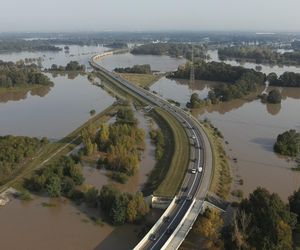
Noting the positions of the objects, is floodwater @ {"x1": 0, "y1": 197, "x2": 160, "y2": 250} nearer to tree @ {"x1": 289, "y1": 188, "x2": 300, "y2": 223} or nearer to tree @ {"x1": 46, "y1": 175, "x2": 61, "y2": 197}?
tree @ {"x1": 46, "y1": 175, "x2": 61, "y2": 197}

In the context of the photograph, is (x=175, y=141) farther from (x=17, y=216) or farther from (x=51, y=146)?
(x=17, y=216)

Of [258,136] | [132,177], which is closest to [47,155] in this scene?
[132,177]

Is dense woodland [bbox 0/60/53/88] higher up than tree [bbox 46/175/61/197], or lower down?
higher up

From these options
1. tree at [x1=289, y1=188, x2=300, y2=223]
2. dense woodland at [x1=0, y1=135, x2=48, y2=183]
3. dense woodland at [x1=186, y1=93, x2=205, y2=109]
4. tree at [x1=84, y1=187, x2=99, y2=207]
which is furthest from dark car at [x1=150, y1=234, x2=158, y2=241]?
dense woodland at [x1=186, y1=93, x2=205, y2=109]

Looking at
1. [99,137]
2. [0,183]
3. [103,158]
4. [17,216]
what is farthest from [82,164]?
[17,216]

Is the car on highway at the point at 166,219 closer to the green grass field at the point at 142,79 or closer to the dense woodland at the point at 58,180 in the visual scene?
the dense woodland at the point at 58,180

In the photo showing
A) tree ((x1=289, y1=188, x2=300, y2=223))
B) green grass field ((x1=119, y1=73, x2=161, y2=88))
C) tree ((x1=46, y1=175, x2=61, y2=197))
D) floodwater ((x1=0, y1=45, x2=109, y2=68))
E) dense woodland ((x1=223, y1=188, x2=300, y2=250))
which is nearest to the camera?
dense woodland ((x1=223, y1=188, x2=300, y2=250))

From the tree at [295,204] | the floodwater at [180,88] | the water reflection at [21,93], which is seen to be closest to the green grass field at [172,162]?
the tree at [295,204]
